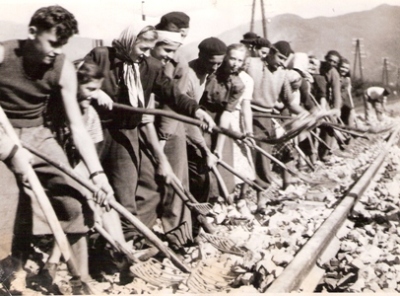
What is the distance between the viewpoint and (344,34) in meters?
6.07

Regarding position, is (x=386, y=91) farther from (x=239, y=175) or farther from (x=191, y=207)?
(x=191, y=207)

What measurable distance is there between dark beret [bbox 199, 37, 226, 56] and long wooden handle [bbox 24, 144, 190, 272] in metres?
1.50

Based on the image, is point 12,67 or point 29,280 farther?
point 29,280

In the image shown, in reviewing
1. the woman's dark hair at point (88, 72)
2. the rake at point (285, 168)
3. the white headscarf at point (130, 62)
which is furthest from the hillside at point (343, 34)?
the rake at point (285, 168)

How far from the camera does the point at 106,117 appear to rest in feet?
15.8

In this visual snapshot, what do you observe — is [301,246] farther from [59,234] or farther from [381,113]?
[381,113]

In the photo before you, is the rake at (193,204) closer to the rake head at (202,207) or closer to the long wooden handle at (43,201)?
the rake head at (202,207)

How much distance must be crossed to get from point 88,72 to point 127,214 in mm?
1001

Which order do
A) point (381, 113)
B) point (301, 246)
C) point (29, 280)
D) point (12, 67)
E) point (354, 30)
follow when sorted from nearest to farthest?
point (12, 67) < point (29, 280) < point (301, 246) < point (354, 30) < point (381, 113)

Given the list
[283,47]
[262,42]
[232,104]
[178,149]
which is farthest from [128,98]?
[283,47]

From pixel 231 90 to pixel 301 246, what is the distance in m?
1.57

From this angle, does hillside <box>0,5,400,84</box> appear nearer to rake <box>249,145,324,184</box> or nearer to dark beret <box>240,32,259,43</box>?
dark beret <box>240,32,259,43</box>

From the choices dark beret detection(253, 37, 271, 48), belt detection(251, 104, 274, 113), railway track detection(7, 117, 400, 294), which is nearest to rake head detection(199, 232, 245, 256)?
railway track detection(7, 117, 400, 294)

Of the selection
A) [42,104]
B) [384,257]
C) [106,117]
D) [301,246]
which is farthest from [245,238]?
[42,104]
